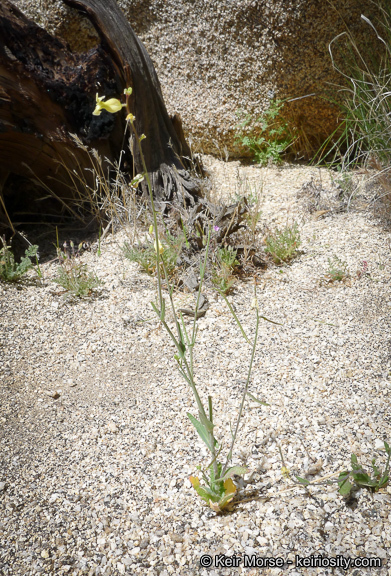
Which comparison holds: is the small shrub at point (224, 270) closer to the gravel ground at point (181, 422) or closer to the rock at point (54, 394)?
the gravel ground at point (181, 422)

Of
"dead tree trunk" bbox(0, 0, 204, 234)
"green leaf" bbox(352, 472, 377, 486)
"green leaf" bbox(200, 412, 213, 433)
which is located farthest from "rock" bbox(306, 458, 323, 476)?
"dead tree trunk" bbox(0, 0, 204, 234)

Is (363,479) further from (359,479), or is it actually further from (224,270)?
(224,270)

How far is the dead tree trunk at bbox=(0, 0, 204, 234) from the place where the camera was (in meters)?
2.74

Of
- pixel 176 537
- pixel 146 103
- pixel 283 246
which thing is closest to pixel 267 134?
pixel 146 103

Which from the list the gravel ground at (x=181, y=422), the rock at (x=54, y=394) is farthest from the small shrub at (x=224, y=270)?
the rock at (x=54, y=394)

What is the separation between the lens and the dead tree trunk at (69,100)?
8.98 ft

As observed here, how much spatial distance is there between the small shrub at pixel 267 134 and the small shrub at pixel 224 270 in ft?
5.80

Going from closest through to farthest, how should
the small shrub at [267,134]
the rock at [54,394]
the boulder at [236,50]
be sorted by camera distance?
the rock at [54,394] → the boulder at [236,50] → the small shrub at [267,134]

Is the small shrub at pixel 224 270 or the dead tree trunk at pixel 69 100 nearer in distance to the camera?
the small shrub at pixel 224 270

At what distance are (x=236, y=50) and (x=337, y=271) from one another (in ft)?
8.28

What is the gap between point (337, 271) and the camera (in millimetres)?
2350

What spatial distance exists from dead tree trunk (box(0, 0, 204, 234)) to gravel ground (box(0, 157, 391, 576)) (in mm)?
944

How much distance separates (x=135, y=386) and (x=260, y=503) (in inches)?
30.2

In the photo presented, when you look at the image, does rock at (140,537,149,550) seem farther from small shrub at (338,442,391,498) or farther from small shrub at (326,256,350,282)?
small shrub at (326,256,350,282)
